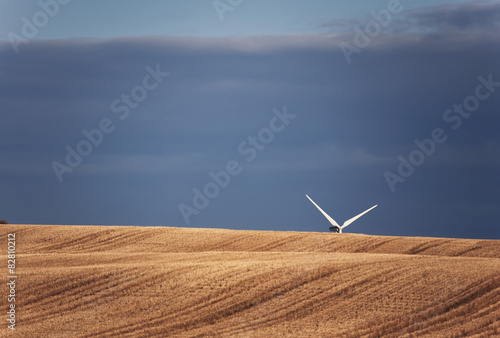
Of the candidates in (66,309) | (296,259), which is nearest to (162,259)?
(296,259)

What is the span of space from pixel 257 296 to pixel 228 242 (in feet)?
58.7

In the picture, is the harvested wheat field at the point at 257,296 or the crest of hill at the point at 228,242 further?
the crest of hill at the point at 228,242

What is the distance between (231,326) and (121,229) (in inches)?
1073

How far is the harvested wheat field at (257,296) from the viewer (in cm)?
2319

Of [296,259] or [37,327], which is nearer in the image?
[37,327]

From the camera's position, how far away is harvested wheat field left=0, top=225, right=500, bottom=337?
23.2m

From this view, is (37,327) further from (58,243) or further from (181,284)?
(58,243)

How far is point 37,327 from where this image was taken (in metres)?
23.9

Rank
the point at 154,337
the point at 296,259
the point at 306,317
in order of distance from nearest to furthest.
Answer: the point at 154,337, the point at 306,317, the point at 296,259

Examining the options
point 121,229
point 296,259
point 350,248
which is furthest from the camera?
point 121,229

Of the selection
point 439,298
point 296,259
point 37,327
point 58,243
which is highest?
point 58,243

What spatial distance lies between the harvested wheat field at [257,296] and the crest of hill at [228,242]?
22.5 ft

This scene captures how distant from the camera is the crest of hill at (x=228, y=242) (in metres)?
42.0

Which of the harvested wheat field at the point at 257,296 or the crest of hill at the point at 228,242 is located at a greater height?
the crest of hill at the point at 228,242
